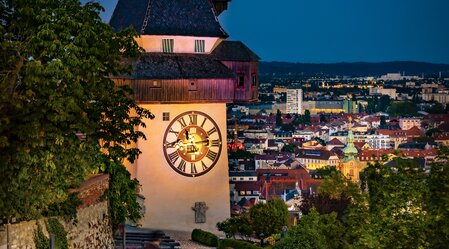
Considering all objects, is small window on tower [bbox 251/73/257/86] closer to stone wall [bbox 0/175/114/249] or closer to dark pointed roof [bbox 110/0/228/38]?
dark pointed roof [bbox 110/0/228/38]

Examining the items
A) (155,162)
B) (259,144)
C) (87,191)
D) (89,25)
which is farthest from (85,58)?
(259,144)

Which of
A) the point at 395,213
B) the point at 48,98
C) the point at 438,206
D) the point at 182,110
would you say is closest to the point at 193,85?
the point at 182,110

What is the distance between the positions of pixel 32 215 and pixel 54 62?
2.45 metres

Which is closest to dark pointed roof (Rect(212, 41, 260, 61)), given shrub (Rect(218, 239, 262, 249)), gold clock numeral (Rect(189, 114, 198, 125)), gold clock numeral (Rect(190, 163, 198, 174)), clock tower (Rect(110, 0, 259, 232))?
clock tower (Rect(110, 0, 259, 232))

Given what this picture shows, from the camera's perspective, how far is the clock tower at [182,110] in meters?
31.8

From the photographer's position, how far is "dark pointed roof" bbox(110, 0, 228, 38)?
32188 mm

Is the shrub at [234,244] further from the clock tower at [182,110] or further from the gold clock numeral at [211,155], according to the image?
the gold clock numeral at [211,155]

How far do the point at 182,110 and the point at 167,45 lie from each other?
6.02 ft

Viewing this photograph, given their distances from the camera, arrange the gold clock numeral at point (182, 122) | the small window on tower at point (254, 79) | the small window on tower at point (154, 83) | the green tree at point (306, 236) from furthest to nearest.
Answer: the small window on tower at point (254, 79) < the gold clock numeral at point (182, 122) < the small window on tower at point (154, 83) < the green tree at point (306, 236)

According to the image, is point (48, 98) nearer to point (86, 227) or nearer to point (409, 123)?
point (86, 227)

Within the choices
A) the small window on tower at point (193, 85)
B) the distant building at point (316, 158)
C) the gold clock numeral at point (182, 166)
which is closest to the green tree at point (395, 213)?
the small window on tower at point (193, 85)

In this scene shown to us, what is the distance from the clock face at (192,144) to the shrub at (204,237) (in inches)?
75.9

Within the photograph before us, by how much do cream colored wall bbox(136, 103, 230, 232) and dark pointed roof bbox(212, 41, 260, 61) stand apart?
148cm

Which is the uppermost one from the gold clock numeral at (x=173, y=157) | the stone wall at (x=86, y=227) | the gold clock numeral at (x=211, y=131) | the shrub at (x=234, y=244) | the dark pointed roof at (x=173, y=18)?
the dark pointed roof at (x=173, y=18)
